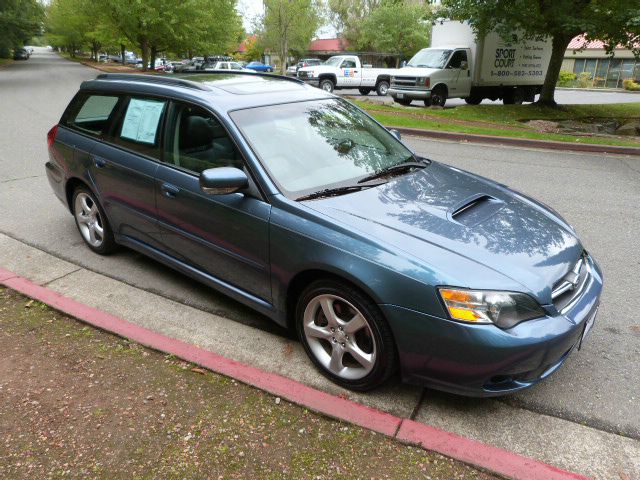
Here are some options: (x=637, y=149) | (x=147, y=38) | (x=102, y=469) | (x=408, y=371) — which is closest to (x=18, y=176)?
(x=102, y=469)

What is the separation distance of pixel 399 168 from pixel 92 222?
298 cm

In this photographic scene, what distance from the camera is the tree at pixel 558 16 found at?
13641 mm

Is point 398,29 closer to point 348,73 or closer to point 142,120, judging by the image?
point 348,73

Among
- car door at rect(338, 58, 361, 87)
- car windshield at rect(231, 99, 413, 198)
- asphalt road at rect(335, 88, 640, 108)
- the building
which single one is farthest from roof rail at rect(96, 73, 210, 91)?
the building

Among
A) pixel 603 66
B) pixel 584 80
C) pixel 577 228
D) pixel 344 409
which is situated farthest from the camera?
pixel 603 66

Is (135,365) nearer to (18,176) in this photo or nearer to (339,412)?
(339,412)

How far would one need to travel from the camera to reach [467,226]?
2.97 meters

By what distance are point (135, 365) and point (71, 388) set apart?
38cm

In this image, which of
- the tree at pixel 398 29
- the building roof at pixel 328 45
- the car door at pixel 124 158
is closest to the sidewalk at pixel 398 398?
the car door at pixel 124 158

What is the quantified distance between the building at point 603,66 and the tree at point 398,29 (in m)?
14.5

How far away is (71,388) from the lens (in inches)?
118

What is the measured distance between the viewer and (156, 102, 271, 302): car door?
3219 mm

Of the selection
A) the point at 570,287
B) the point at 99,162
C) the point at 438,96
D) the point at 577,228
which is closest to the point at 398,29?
the point at 438,96

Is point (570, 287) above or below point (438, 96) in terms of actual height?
below
